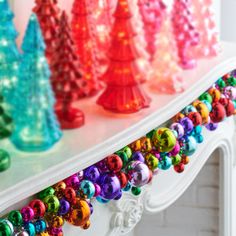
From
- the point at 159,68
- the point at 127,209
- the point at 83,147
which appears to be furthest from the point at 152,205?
the point at 83,147

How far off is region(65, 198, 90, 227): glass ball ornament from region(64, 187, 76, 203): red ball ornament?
0.01 m

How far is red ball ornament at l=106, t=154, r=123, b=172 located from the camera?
1.16 meters

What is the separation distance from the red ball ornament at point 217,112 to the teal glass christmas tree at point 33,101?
1.91 feet

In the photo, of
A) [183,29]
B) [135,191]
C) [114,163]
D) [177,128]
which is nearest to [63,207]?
[114,163]

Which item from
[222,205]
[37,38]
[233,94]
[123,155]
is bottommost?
[222,205]

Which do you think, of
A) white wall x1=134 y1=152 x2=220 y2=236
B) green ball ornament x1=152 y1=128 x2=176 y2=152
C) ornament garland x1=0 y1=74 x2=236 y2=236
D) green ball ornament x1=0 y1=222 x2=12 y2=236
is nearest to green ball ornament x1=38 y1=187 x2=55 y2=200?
ornament garland x1=0 y1=74 x2=236 y2=236

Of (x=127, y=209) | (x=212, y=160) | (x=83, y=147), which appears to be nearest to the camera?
(x=83, y=147)

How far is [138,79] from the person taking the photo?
128cm

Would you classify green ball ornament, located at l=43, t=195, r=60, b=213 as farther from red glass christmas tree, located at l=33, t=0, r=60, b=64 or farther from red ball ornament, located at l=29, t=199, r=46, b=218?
red glass christmas tree, located at l=33, t=0, r=60, b=64

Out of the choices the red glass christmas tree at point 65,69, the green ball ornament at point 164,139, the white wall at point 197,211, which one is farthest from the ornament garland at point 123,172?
the white wall at point 197,211

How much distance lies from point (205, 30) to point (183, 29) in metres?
0.14

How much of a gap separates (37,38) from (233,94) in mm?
737

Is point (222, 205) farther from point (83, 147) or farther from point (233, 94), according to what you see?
point (83, 147)

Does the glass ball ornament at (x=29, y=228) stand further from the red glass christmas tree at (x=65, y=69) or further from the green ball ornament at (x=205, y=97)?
the green ball ornament at (x=205, y=97)
